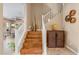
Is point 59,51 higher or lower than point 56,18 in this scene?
lower

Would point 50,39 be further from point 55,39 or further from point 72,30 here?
point 72,30

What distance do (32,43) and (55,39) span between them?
7.3 inches

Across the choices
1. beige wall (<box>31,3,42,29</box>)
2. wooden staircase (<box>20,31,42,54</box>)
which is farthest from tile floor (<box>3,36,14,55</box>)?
beige wall (<box>31,3,42,29</box>)

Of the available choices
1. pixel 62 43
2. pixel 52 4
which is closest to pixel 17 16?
pixel 52 4

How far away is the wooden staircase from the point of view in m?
0.87

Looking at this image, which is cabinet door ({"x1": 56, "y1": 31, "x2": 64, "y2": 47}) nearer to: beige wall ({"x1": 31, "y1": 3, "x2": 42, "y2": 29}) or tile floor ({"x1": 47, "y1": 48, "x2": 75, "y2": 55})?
tile floor ({"x1": 47, "y1": 48, "x2": 75, "y2": 55})

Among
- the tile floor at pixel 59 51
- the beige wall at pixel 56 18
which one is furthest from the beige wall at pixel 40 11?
the tile floor at pixel 59 51

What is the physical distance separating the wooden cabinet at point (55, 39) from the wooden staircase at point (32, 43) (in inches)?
2.8

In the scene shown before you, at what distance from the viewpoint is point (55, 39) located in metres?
0.89

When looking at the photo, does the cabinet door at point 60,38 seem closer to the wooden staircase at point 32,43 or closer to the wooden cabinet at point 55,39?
the wooden cabinet at point 55,39

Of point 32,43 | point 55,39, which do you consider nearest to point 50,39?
point 55,39

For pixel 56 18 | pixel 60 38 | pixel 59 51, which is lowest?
pixel 59 51
